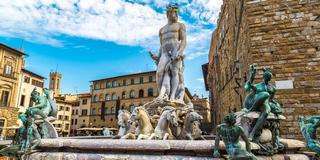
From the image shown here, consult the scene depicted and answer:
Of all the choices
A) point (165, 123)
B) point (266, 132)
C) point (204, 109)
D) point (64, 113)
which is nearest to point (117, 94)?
point (64, 113)

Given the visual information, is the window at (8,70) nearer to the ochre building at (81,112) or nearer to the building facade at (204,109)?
the ochre building at (81,112)

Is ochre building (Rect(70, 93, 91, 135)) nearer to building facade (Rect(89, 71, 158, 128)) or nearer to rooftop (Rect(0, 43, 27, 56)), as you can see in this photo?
building facade (Rect(89, 71, 158, 128))

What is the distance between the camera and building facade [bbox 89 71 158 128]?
46719mm

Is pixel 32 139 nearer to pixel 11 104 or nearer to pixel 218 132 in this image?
pixel 218 132

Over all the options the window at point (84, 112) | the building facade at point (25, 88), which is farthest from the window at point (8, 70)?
the window at point (84, 112)

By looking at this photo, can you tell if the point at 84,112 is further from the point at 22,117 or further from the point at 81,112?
→ the point at 22,117

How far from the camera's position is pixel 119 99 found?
163 feet

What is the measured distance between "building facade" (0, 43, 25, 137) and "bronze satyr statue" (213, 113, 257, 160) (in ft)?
114

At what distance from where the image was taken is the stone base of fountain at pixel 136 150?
3943 mm

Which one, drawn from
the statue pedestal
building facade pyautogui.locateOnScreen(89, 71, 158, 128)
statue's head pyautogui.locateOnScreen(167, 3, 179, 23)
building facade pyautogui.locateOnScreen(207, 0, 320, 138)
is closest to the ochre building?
building facade pyautogui.locateOnScreen(89, 71, 158, 128)

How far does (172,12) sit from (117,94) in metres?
43.5

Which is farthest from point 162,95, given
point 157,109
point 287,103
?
point 287,103

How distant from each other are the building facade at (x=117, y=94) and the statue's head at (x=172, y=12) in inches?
1477

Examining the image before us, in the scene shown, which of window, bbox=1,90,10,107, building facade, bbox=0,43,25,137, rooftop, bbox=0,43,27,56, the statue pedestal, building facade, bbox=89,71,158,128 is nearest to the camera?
the statue pedestal
